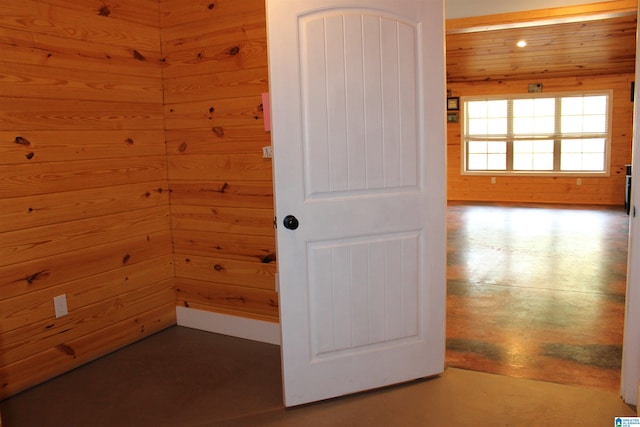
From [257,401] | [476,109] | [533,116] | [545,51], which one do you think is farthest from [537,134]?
[257,401]

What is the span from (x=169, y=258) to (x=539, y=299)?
2.66 metres

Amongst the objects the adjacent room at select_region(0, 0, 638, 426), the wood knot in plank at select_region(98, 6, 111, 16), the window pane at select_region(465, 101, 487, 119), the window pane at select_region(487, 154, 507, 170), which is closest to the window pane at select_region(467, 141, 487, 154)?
the window pane at select_region(487, 154, 507, 170)

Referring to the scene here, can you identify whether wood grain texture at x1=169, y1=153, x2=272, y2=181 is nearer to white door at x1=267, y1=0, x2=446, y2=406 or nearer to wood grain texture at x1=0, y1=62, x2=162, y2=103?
wood grain texture at x1=0, y1=62, x2=162, y2=103

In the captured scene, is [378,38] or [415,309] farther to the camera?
[415,309]

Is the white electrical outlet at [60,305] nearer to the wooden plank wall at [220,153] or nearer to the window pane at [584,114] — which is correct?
the wooden plank wall at [220,153]

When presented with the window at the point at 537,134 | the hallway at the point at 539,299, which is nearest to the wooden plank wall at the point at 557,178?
the window at the point at 537,134

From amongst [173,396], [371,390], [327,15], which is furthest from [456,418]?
[327,15]

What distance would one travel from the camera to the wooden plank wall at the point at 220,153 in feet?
10.3

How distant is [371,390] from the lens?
2641 millimetres

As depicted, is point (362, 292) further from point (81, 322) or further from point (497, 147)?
point (497, 147)

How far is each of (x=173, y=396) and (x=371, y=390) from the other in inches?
37.7

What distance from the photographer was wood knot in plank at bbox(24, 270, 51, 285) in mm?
2723

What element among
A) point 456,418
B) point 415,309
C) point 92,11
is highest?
point 92,11

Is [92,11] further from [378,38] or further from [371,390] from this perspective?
[371,390]
